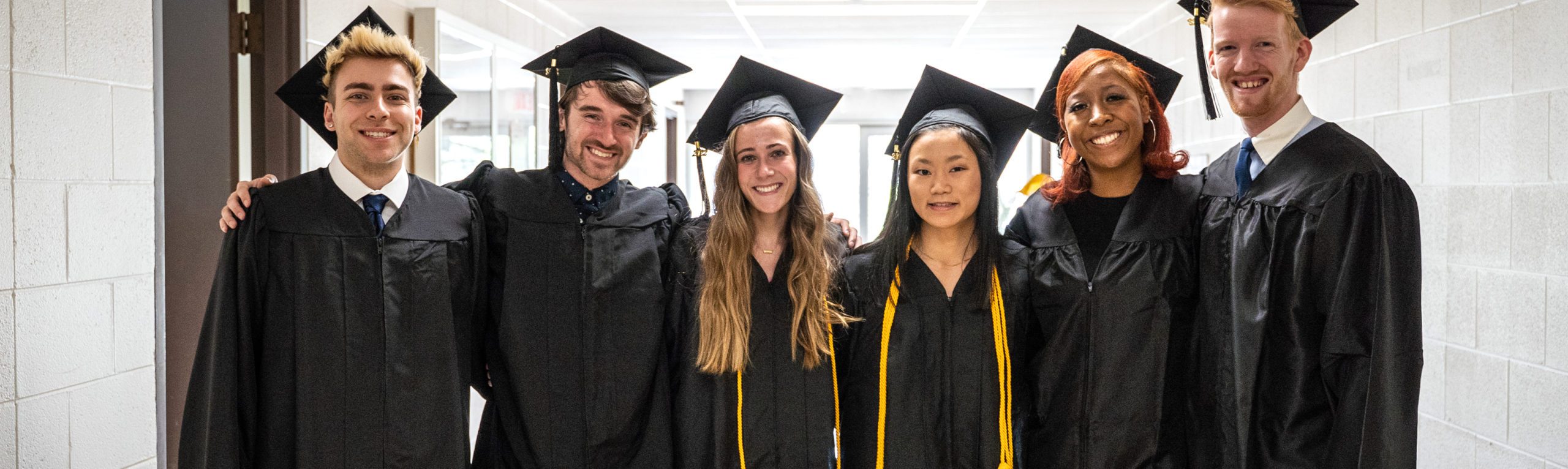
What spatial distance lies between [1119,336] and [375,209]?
5.24ft

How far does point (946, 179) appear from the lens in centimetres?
205

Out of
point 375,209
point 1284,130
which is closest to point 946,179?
point 1284,130

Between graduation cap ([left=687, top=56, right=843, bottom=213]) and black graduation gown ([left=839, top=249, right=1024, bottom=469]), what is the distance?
1.63 ft

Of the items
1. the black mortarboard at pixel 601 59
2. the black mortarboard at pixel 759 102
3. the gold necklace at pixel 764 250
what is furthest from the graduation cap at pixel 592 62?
the gold necklace at pixel 764 250

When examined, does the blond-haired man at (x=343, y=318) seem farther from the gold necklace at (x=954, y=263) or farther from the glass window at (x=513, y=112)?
the glass window at (x=513, y=112)

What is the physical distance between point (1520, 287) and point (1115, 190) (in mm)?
1378

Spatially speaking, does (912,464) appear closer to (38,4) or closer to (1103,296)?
(1103,296)

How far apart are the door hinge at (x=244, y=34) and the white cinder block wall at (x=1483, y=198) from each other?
12.0ft

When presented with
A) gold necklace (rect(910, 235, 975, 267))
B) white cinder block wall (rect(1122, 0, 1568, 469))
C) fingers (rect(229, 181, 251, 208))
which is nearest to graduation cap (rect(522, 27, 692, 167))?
fingers (rect(229, 181, 251, 208))

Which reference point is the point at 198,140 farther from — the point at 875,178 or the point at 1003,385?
the point at 875,178

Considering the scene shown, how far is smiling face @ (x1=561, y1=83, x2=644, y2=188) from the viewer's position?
216 centimetres

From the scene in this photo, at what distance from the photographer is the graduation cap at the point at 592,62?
2238 millimetres

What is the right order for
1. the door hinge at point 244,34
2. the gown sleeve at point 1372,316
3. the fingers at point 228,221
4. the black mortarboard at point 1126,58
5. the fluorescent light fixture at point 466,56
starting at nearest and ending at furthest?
the gown sleeve at point 1372,316, the fingers at point 228,221, the black mortarboard at point 1126,58, the door hinge at point 244,34, the fluorescent light fixture at point 466,56

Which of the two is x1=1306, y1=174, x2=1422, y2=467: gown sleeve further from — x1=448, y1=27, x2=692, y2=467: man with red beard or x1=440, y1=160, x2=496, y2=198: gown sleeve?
x1=440, y1=160, x2=496, y2=198: gown sleeve
